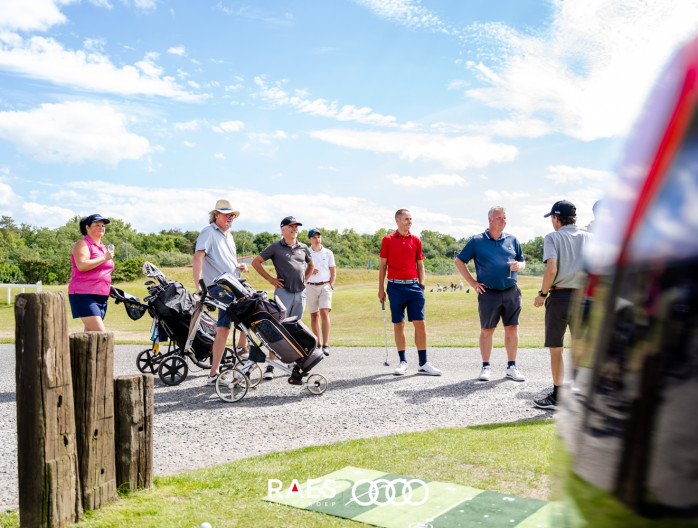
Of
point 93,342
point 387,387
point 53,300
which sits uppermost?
point 53,300

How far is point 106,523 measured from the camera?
3311 millimetres

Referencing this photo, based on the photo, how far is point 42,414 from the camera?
3.12 m

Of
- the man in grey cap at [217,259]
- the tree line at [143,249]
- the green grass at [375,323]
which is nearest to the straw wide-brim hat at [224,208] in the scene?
the man in grey cap at [217,259]

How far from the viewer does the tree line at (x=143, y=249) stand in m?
50.8

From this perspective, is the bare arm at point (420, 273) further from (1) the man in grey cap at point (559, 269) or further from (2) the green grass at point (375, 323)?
(2) the green grass at point (375, 323)

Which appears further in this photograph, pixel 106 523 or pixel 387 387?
pixel 387 387

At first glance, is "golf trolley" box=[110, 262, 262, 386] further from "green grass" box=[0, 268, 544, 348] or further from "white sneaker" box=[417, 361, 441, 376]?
"green grass" box=[0, 268, 544, 348]

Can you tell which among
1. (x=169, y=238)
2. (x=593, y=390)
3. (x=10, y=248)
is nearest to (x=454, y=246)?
(x=169, y=238)

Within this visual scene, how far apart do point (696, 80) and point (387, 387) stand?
728cm

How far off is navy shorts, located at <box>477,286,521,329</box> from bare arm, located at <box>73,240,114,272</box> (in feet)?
14.4

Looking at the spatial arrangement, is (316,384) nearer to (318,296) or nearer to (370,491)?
(318,296)

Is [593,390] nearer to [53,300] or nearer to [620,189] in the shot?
[620,189]

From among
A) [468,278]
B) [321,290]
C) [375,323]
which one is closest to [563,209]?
[468,278]

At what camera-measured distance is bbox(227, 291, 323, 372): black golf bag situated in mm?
6828
